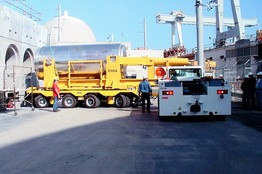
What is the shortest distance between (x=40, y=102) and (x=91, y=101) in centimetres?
300

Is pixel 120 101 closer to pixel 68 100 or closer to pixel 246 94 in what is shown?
pixel 68 100

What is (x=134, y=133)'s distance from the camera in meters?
10.6

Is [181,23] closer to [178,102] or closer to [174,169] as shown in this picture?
[178,102]

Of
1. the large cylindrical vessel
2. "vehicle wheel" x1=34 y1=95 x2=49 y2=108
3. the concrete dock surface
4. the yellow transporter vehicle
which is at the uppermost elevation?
the large cylindrical vessel

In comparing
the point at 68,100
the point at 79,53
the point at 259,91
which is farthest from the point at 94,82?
the point at 259,91

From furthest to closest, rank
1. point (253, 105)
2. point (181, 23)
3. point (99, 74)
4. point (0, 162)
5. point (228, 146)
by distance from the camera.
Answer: point (181, 23)
point (99, 74)
point (253, 105)
point (228, 146)
point (0, 162)

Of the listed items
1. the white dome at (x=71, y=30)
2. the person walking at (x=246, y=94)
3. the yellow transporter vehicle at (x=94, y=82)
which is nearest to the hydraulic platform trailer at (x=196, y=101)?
the person walking at (x=246, y=94)

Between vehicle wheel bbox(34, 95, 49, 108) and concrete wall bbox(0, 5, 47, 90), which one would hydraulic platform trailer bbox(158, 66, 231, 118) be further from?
concrete wall bbox(0, 5, 47, 90)

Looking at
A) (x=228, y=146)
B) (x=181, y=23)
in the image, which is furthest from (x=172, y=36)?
(x=228, y=146)

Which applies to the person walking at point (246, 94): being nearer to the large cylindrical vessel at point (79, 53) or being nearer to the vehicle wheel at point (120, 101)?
the vehicle wheel at point (120, 101)

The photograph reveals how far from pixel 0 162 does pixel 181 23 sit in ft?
193

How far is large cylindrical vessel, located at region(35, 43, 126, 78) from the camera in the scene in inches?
812

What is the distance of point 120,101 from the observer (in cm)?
1958

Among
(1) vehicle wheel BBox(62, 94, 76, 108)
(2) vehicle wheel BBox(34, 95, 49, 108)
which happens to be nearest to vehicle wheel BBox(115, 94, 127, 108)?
(1) vehicle wheel BBox(62, 94, 76, 108)
